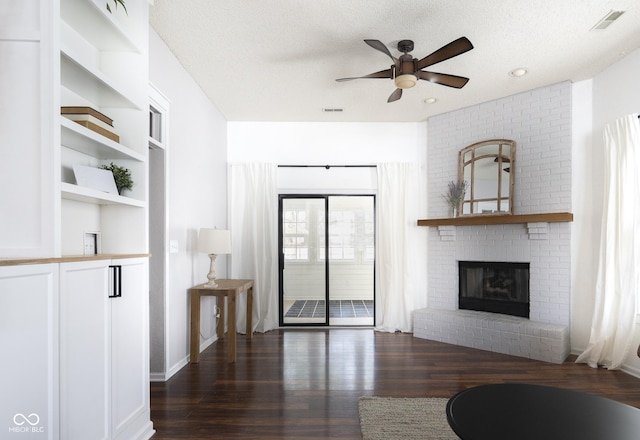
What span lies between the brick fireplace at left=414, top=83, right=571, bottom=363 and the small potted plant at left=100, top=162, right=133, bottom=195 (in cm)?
372

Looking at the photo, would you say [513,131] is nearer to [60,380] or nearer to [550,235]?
[550,235]

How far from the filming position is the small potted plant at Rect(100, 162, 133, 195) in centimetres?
208

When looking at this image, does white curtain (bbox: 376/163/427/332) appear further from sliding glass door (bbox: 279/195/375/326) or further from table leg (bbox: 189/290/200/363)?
table leg (bbox: 189/290/200/363)

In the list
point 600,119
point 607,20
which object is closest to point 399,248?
point 600,119

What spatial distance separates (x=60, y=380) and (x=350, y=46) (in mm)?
3005

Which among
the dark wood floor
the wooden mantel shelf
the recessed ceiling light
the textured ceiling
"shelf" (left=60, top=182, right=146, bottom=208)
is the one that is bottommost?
the dark wood floor

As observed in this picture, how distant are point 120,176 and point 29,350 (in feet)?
3.55

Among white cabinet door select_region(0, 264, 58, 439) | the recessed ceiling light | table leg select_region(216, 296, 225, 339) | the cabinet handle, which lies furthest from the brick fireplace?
white cabinet door select_region(0, 264, 58, 439)

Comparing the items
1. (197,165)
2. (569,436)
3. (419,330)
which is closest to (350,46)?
(197,165)

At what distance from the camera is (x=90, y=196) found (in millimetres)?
1742

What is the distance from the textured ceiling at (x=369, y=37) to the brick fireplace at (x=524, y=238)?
1.02ft

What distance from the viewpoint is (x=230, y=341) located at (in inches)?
137

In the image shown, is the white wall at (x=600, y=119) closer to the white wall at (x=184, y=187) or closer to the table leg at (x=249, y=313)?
the table leg at (x=249, y=313)

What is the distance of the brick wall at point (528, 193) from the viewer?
3787 millimetres
